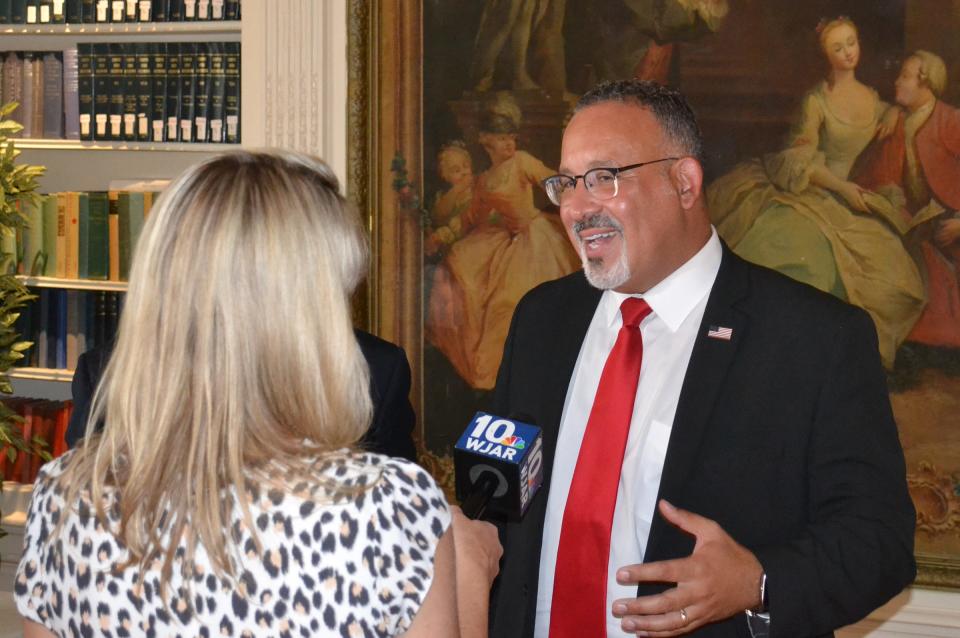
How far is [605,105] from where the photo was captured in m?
2.19

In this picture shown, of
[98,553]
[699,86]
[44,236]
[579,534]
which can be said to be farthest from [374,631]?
[44,236]

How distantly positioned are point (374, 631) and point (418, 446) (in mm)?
2909

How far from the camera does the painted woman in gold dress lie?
3.47 metres

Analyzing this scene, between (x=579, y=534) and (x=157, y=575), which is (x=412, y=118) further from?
(x=157, y=575)

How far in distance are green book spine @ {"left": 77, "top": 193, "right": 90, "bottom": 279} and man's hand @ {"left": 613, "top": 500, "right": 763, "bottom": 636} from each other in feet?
11.0

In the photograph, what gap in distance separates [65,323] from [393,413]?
8.45 ft

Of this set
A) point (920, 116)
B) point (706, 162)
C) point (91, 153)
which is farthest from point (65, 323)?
point (920, 116)

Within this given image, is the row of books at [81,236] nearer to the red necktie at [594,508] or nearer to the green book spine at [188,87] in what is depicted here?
the green book spine at [188,87]

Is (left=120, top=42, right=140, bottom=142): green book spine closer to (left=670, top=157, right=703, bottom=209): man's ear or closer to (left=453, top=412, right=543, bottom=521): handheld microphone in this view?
(left=670, top=157, right=703, bottom=209): man's ear

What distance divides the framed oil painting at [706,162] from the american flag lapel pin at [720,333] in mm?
1652

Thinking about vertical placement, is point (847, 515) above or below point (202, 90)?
below

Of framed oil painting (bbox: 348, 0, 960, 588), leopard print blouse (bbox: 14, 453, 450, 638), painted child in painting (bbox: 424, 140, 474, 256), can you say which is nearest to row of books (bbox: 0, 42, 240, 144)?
framed oil painting (bbox: 348, 0, 960, 588)

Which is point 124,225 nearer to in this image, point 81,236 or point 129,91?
point 81,236

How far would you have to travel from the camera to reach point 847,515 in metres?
1.84
